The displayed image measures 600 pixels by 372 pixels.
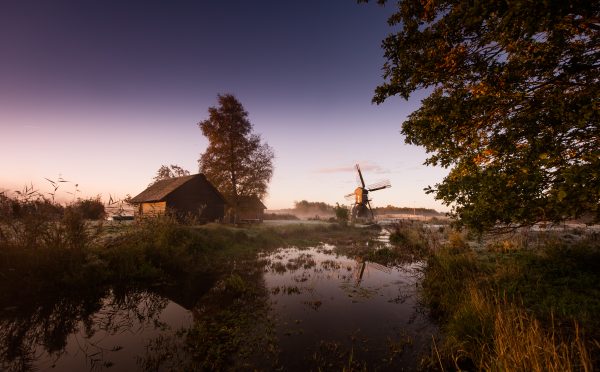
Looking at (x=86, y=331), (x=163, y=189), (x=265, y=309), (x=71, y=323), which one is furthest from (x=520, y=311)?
(x=163, y=189)

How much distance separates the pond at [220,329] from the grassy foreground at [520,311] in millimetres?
775

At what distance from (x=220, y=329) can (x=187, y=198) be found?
21522mm

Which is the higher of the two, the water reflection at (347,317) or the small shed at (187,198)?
the small shed at (187,198)

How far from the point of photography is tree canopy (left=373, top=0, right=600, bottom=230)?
4703 mm

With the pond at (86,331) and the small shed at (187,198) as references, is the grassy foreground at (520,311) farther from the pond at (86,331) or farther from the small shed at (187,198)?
the small shed at (187,198)

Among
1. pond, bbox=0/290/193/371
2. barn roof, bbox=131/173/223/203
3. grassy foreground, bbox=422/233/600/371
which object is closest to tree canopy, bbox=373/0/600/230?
grassy foreground, bbox=422/233/600/371

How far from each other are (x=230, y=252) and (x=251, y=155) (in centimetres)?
1784

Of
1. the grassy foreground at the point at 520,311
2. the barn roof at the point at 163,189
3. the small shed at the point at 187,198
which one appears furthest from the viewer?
the barn roof at the point at 163,189

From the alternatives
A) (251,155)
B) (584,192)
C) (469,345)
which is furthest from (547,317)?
(251,155)

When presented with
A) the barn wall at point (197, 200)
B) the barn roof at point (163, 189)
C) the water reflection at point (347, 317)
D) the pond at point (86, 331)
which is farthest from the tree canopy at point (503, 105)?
the barn roof at point (163, 189)

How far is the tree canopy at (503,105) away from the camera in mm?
4703

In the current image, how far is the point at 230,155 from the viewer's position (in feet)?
99.1

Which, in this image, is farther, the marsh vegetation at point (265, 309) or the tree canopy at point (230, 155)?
the tree canopy at point (230, 155)

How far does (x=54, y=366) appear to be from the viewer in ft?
15.6
